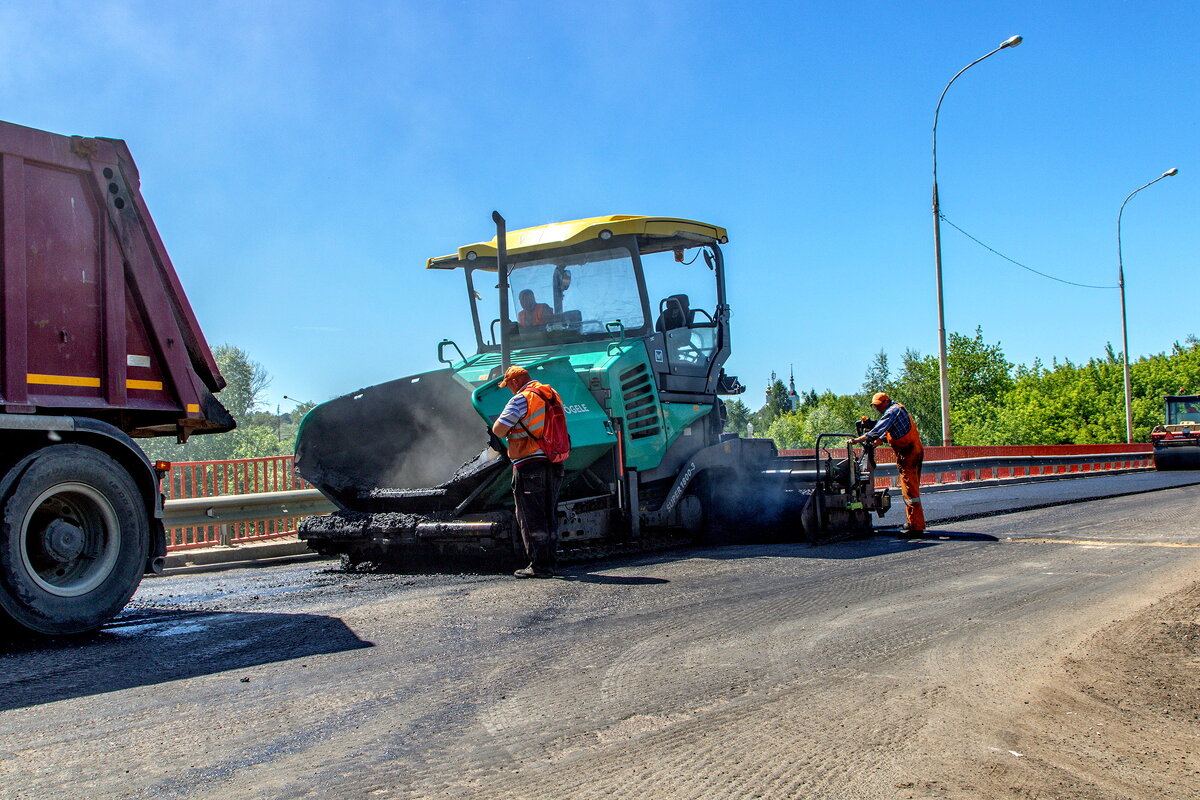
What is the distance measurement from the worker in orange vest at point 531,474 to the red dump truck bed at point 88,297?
2.03 metres

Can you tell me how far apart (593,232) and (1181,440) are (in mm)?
22647

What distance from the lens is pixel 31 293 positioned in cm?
532

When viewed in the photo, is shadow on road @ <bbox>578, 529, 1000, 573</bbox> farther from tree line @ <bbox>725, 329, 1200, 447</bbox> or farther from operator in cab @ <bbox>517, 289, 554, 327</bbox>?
tree line @ <bbox>725, 329, 1200, 447</bbox>

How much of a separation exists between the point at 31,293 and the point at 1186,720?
5.65 m

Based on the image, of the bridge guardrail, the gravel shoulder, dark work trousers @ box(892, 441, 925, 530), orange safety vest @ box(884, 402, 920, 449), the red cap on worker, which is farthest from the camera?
orange safety vest @ box(884, 402, 920, 449)

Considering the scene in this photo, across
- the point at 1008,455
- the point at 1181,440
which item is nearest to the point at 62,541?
the point at 1008,455

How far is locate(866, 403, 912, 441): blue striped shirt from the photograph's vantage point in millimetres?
9945

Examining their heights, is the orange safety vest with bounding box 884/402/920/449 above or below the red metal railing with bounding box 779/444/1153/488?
above

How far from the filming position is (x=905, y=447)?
1020cm

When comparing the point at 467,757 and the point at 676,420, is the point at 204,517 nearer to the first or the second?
the point at 676,420

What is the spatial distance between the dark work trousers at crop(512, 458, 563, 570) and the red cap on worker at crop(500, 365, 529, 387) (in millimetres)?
580

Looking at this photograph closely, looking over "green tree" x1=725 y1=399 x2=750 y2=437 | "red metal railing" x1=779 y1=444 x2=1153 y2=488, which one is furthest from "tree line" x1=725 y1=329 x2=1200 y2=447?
"green tree" x1=725 y1=399 x2=750 y2=437

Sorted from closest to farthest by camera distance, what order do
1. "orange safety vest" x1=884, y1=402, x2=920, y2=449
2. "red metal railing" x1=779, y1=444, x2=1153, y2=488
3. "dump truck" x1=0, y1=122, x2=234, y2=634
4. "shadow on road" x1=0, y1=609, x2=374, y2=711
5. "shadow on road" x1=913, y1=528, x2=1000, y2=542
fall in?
1. "shadow on road" x1=0, y1=609, x2=374, y2=711
2. "dump truck" x1=0, y1=122, x2=234, y2=634
3. "shadow on road" x1=913, y1=528, x2=1000, y2=542
4. "orange safety vest" x1=884, y1=402, x2=920, y2=449
5. "red metal railing" x1=779, y1=444, x2=1153, y2=488

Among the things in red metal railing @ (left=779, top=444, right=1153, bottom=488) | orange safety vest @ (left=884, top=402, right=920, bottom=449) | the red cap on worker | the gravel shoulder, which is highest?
the red cap on worker
